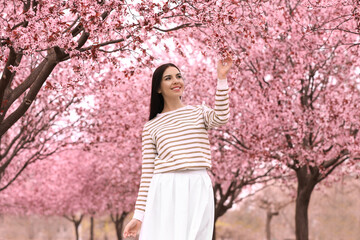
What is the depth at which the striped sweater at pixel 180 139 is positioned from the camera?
11.3 ft

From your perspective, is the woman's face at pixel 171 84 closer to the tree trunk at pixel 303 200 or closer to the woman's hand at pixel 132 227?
the woman's hand at pixel 132 227

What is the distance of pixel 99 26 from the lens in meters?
5.35

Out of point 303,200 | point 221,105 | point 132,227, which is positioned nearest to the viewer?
point 221,105

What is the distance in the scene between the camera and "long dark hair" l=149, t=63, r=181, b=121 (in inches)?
155

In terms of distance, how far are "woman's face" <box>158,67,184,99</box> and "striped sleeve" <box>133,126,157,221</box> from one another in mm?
367

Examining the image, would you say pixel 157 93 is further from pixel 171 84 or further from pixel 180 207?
pixel 180 207

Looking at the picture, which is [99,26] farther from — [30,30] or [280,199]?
[280,199]

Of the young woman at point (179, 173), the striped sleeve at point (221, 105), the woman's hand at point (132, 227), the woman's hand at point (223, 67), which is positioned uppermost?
the woman's hand at point (223, 67)

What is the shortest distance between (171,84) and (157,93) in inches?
8.0

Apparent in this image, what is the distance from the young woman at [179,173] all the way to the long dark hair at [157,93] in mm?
111

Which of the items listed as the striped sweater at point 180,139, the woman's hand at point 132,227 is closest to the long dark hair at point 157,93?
the striped sweater at point 180,139

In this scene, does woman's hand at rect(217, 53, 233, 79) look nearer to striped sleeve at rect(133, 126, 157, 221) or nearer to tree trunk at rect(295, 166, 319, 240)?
striped sleeve at rect(133, 126, 157, 221)

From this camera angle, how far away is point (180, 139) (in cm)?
357

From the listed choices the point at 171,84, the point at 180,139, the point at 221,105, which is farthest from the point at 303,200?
the point at 221,105
